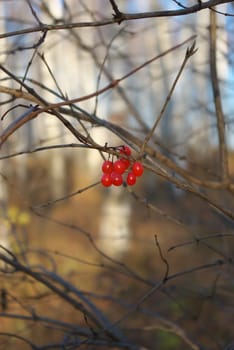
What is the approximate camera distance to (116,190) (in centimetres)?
1231

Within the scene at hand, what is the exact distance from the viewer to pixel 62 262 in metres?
5.46

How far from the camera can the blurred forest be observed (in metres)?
1.44

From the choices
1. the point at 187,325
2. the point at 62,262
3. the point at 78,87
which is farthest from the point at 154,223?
the point at 78,87

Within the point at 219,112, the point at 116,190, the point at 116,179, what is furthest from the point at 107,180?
the point at 116,190

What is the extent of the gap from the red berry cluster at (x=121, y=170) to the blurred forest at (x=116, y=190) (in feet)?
0.05

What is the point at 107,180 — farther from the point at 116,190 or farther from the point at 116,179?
the point at 116,190

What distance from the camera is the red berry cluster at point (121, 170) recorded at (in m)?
1.11

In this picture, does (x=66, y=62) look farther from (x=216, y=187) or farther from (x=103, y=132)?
(x=216, y=187)

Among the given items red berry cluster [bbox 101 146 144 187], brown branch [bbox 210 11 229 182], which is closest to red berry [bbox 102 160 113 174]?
red berry cluster [bbox 101 146 144 187]

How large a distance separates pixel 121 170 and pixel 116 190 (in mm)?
11205

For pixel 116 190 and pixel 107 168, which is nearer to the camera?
pixel 107 168

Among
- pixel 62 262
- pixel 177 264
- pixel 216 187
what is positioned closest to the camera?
pixel 216 187

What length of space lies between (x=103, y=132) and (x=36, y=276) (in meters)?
11.4

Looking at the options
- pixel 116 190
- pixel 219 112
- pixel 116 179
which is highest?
pixel 116 190
